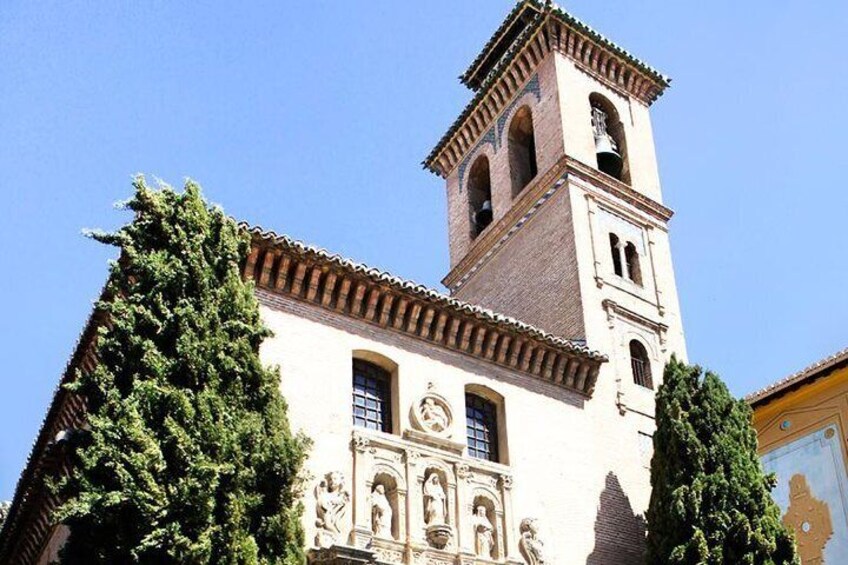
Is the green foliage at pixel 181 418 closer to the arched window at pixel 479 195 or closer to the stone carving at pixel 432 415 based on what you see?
the stone carving at pixel 432 415

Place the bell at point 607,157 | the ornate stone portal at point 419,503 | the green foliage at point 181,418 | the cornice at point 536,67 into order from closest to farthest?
the green foliage at point 181,418 → the ornate stone portal at point 419,503 → the bell at point 607,157 → the cornice at point 536,67

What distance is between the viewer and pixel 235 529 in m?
10.7

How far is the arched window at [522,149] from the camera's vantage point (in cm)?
2314

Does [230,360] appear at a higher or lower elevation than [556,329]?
lower

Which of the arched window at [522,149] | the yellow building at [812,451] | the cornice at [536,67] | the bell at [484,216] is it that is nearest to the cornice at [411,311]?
the yellow building at [812,451]

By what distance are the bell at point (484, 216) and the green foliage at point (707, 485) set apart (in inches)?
313

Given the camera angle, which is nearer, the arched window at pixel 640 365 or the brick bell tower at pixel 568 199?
the arched window at pixel 640 365

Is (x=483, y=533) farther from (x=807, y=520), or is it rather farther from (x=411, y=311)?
(x=807, y=520)

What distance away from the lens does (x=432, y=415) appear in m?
15.6

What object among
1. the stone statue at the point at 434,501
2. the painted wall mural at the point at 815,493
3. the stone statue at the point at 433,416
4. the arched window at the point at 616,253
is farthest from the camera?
the arched window at the point at 616,253

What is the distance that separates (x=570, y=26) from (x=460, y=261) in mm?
5562

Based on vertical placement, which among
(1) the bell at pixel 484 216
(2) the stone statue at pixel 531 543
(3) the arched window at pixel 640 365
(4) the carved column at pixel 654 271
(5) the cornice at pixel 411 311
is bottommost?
(2) the stone statue at pixel 531 543

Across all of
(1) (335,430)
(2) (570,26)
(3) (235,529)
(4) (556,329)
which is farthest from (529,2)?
(3) (235,529)

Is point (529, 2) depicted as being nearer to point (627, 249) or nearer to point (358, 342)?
point (627, 249)
